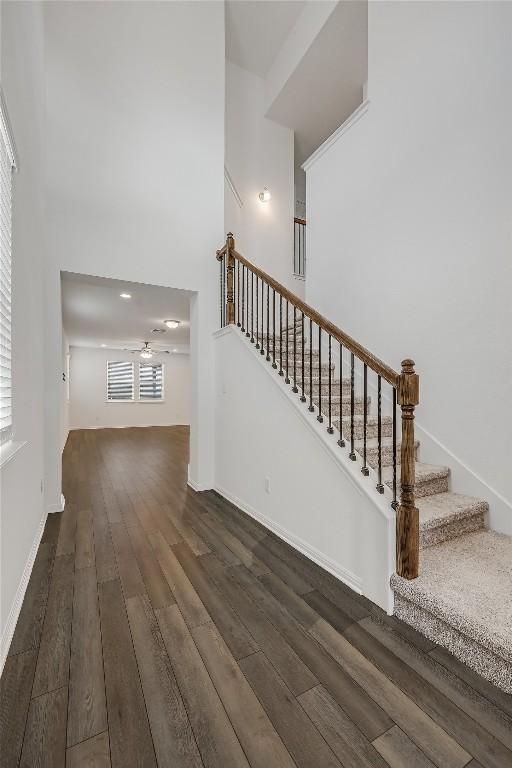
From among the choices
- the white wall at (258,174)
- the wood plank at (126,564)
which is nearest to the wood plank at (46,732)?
the wood plank at (126,564)

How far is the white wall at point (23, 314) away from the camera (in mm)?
1718

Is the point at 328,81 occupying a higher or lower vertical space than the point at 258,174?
higher

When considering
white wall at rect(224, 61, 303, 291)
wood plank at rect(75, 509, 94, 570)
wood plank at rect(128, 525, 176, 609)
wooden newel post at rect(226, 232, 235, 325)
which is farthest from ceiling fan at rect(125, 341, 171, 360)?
wood plank at rect(128, 525, 176, 609)

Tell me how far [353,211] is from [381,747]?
Answer: 13.3 ft

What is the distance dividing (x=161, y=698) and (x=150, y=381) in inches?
422

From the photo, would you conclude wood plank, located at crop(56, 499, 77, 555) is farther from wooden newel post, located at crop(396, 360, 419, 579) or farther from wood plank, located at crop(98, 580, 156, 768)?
wooden newel post, located at crop(396, 360, 419, 579)

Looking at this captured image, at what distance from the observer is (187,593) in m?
2.03

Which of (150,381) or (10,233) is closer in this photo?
(10,233)

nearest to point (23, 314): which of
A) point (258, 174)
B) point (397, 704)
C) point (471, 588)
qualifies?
point (397, 704)

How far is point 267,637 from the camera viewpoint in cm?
167

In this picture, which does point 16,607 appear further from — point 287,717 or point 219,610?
point 287,717

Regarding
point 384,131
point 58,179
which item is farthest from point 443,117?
point 58,179

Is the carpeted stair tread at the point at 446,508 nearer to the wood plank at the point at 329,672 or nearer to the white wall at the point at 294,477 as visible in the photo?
the white wall at the point at 294,477

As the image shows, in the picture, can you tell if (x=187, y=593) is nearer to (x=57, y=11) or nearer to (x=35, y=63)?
(x=35, y=63)
